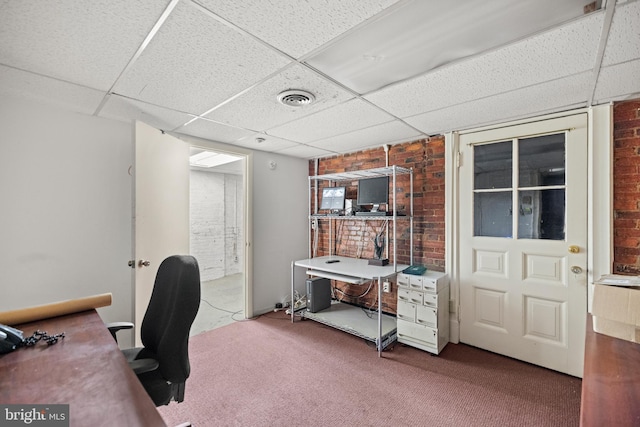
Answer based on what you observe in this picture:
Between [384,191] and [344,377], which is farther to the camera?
[384,191]

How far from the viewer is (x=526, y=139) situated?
8.55ft

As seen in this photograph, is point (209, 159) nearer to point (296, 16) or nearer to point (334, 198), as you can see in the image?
point (334, 198)

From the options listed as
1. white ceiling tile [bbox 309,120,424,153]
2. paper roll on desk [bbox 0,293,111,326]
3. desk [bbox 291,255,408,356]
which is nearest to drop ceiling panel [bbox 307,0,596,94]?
white ceiling tile [bbox 309,120,424,153]

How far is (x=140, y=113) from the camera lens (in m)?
2.46

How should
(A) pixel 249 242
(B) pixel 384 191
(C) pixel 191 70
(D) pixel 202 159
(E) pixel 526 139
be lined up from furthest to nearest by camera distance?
1. (D) pixel 202 159
2. (A) pixel 249 242
3. (B) pixel 384 191
4. (E) pixel 526 139
5. (C) pixel 191 70

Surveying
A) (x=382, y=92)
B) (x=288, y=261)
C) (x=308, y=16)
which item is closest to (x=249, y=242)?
(x=288, y=261)

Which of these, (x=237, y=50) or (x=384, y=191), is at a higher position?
(x=237, y=50)

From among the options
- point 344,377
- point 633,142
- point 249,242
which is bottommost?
point 344,377

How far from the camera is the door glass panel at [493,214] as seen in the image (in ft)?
8.85

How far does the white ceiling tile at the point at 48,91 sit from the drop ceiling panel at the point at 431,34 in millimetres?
1754

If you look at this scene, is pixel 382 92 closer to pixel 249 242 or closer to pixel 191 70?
pixel 191 70

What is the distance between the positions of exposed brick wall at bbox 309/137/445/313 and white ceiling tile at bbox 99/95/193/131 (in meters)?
2.25

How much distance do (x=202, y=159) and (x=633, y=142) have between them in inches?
217

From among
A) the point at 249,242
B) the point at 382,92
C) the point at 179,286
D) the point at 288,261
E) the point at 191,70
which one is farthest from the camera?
the point at 288,261
